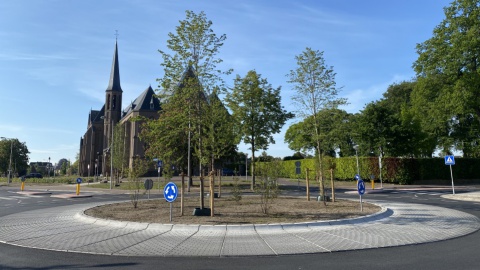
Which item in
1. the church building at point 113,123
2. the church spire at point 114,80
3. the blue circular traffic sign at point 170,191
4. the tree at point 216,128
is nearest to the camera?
the blue circular traffic sign at point 170,191

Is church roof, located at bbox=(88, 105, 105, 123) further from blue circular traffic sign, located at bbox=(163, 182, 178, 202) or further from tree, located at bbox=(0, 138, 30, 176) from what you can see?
blue circular traffic sign, located at bbox=(163, 182, 178, 202)

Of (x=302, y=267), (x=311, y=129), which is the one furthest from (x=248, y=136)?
(x=302, y=267)

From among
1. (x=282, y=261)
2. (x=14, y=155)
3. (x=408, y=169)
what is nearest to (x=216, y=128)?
(x=282, y=261)

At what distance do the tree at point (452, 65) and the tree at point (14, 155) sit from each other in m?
92.6

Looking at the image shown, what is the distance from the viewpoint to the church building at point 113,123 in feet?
241

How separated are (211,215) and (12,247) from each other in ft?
19.6

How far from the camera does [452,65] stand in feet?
114

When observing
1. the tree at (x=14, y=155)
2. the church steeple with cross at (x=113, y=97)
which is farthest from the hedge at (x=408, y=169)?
the tree at (x=14, y=155)

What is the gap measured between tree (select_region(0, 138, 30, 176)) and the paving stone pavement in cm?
9112

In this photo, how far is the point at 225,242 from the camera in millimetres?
8312

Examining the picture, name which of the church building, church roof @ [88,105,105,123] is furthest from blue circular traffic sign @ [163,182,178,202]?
church roof @ [88,105,105,123]

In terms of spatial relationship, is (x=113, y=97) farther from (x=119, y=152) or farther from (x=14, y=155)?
(x=119, y=152)

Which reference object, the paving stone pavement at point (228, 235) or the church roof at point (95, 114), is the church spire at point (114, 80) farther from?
the paving stone pavement at point (228, 235)

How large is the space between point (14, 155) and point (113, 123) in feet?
157
